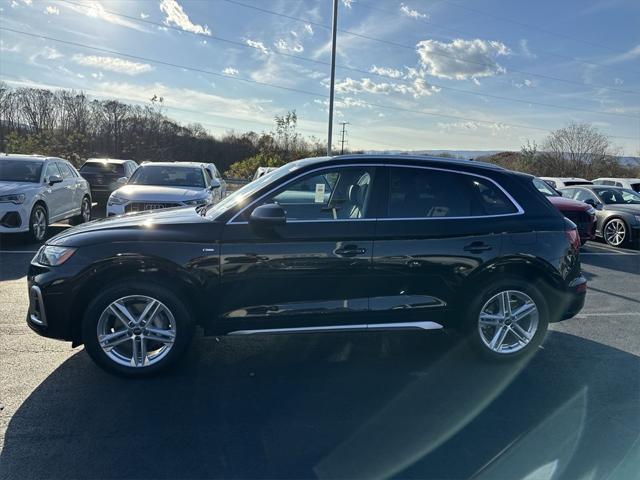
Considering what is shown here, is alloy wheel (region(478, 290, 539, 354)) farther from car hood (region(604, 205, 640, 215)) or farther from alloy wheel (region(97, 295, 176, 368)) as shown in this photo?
car hood (region(604, 205, 640, 215))

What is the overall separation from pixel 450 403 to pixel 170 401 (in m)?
2.11

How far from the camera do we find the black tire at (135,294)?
3770 millimetres

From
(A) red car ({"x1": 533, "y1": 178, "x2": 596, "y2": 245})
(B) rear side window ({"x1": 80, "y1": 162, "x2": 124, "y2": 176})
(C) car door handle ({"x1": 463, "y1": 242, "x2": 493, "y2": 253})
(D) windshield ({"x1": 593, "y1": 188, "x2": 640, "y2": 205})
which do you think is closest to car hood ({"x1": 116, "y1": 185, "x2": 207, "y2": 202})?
(C) car door handle ({"x1": 463, "y1": 242, "x2": 493, "y2": 253})

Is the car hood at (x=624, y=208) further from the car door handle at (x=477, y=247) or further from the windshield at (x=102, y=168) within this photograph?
the windshield at (x=102, y=168)

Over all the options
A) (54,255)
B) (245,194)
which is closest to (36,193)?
(54,255)

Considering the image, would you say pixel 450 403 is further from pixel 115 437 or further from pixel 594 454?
pixel 115 437

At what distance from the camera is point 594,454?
3.04m

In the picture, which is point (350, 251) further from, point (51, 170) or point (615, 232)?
point (615, 232)

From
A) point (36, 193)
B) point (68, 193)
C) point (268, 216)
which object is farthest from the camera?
point (68, 193)

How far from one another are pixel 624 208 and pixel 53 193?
1378 cm

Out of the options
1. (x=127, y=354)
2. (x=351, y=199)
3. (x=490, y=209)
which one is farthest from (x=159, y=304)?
(x=490, y=209)

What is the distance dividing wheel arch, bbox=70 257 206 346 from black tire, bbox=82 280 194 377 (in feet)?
0.16

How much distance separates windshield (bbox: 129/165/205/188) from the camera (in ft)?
34.1

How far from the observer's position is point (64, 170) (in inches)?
442
